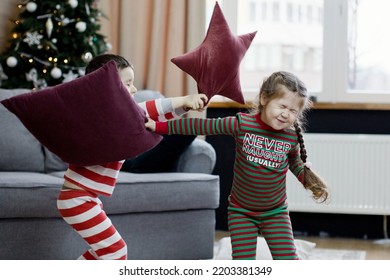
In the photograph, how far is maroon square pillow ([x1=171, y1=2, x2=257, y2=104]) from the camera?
2814 mm

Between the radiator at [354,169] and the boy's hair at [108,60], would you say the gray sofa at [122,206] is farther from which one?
the radiator at [354,169]

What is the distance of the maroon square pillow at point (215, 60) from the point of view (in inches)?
111

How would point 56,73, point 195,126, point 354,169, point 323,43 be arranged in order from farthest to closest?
point 323,43 → point 354,169 → point 56,73 → point 195,126

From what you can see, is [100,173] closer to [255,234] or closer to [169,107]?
[169,107]

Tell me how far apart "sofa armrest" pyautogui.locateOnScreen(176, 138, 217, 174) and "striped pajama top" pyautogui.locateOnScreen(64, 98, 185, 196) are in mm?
1241

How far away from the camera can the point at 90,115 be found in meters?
2.71

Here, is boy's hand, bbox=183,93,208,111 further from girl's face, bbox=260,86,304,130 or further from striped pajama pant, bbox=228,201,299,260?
striped pajama pant, bbox=228,201,299,260

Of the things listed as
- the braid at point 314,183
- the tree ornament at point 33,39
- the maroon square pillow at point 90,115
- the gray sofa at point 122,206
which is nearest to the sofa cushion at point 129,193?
the gray sofa at point 122,206

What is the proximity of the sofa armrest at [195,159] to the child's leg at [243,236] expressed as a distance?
1.30m

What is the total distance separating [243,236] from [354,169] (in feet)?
6.74

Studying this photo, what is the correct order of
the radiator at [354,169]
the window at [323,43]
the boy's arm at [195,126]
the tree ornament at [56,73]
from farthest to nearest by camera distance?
the window at [323,43] < the radiator at [354,169] < the tree ornament at [56,73] < the boy's arm at [195,126]

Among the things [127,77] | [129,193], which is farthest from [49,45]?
[127,77]

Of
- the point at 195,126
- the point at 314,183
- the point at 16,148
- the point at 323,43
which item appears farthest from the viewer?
the point at 323,43
